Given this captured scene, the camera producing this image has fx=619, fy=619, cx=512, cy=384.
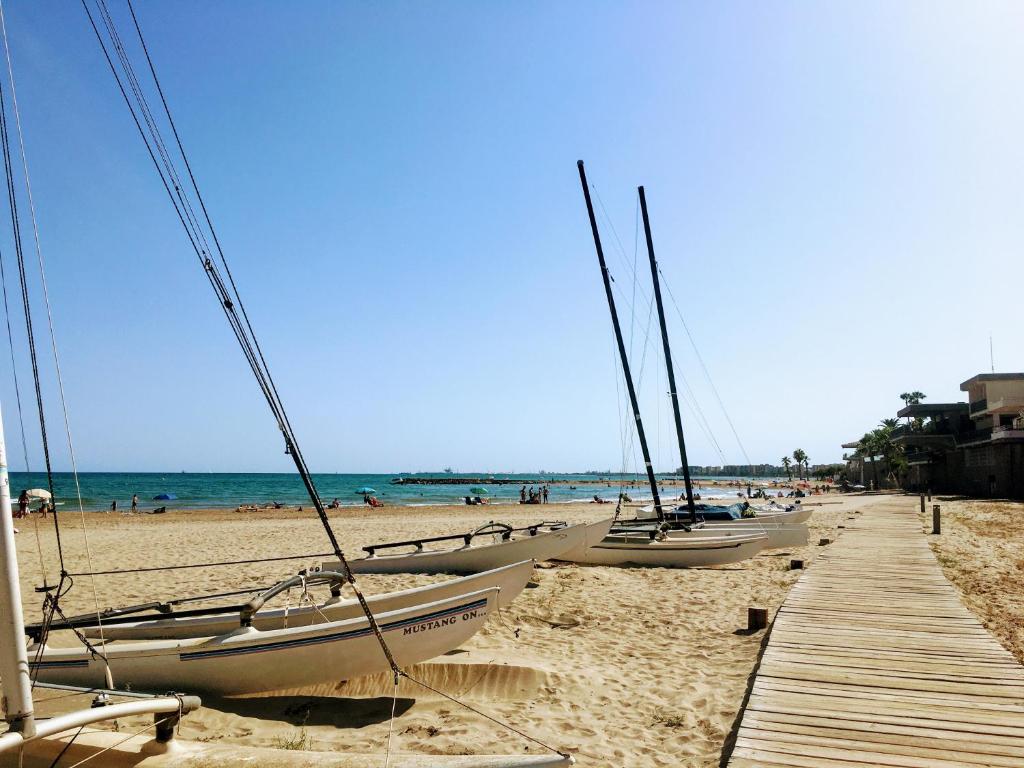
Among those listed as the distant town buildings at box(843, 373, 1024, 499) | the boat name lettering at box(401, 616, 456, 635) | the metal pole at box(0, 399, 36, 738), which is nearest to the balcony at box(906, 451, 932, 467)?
the distant town buildings at box(843, 373, 1024, 499)

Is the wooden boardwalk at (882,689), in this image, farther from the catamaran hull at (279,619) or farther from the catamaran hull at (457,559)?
the catamaran hull at (457,559)

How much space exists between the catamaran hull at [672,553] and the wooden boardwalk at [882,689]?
5304 mm

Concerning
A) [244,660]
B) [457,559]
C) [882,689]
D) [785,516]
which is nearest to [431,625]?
[244,660]

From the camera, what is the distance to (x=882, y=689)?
5859 mm

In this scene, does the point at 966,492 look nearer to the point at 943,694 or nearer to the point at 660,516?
the point at 660,516

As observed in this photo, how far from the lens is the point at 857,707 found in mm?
5430

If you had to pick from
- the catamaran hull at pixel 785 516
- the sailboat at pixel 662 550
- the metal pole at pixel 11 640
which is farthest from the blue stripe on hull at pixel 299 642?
the catamaran hull at pixel 785 516

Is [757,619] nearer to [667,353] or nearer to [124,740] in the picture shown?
[124,740]

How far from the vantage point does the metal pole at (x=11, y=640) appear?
11.1ft

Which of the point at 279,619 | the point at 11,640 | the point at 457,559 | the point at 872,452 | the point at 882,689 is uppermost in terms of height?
the point at 11,640

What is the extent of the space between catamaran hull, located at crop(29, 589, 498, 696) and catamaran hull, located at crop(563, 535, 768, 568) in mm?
9289

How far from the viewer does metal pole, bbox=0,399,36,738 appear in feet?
11.1

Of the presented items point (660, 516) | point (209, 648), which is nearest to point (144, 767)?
point (209, 648)

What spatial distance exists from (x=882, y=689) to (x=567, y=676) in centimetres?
336
